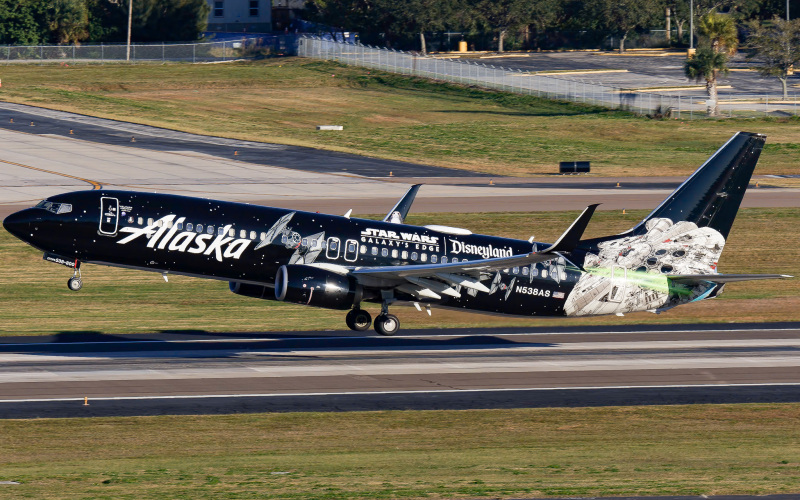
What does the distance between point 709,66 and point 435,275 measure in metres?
99.1

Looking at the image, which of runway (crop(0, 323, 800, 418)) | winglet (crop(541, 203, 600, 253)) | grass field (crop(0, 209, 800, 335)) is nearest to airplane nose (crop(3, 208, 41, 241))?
runway (crop(0, 323, 800, 418))

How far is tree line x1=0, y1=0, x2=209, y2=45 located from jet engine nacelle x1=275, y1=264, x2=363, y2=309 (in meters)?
Answer: 148

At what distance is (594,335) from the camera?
164 ft

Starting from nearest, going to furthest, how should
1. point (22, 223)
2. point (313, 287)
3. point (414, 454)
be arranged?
point (414, 454)
point (313, 287)
point (22, 223)

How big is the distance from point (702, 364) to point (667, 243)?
576cm

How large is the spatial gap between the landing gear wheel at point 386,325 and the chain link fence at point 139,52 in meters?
133

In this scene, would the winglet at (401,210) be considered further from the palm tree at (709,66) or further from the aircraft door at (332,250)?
the palm tree at (709,66)

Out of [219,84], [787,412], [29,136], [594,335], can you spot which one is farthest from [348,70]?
[787,412]

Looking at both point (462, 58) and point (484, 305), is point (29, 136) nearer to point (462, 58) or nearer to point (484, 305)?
point (484, 305)

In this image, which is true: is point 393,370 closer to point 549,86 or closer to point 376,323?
point 376,323

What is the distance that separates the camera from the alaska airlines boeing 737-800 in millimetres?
40344

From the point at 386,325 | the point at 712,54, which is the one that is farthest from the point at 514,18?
the point at 386,325

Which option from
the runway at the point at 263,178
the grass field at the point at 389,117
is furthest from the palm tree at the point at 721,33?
the runway at the point at 263,178

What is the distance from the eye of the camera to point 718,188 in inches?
1800
